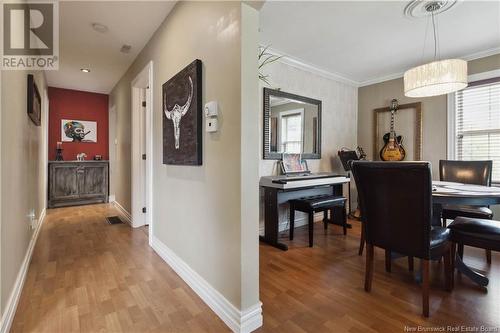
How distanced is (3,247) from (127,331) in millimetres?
871

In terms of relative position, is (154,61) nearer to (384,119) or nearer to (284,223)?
(284,223)

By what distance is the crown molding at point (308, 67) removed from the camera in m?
3.29

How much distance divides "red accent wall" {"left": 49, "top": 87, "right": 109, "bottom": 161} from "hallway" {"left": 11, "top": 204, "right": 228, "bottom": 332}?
9.06ft

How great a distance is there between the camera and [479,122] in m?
3.24

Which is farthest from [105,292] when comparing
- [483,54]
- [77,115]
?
[483,54]

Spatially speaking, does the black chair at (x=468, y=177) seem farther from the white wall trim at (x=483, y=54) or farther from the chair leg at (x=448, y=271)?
the white wall trim at (x=483, y=54)

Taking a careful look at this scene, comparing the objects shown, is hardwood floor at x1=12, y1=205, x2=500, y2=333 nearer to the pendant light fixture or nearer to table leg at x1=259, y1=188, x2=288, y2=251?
table leg at x1=259, y1=188, x2=288, y2=251

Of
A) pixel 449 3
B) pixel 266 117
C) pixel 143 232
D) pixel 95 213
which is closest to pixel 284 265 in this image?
pixel 266 117

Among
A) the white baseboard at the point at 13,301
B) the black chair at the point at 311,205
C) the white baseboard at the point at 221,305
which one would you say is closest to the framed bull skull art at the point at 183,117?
the white baseboard at the point at 221,305

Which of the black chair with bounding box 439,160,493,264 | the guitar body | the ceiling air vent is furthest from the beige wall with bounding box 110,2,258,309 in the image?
the guitar body

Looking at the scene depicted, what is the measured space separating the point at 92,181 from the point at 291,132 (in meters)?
4.16

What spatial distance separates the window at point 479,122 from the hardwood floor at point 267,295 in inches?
56.3

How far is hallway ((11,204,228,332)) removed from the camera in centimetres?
146

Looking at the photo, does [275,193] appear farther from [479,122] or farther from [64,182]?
[64,182]
